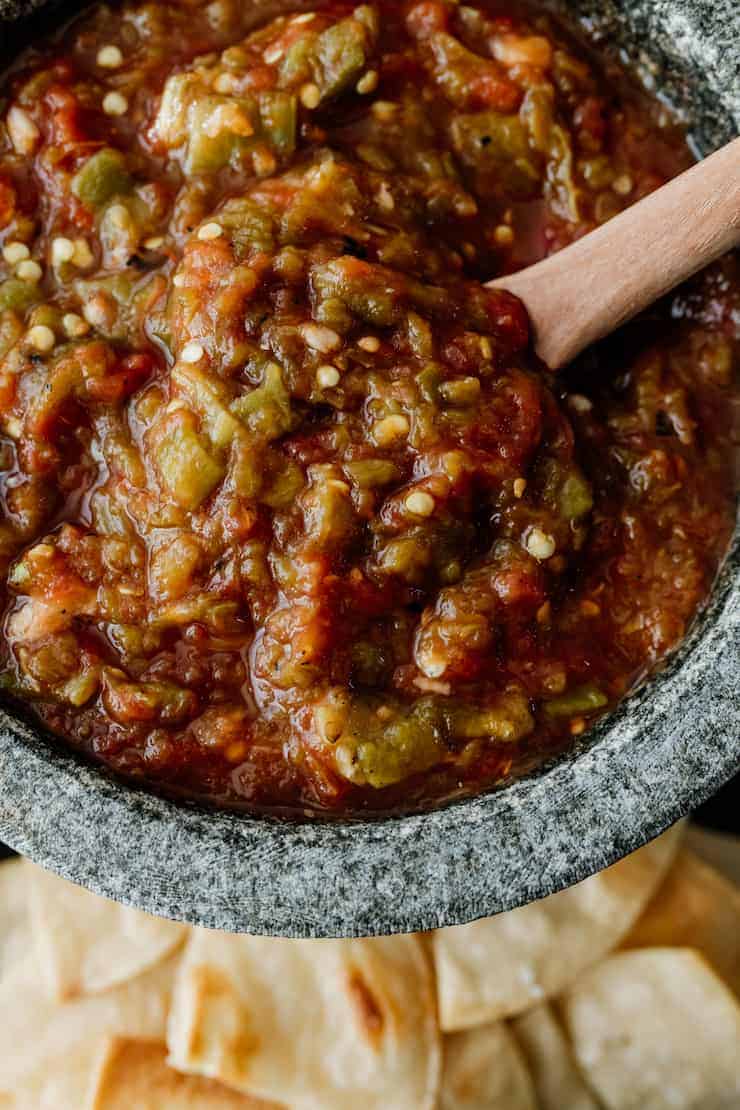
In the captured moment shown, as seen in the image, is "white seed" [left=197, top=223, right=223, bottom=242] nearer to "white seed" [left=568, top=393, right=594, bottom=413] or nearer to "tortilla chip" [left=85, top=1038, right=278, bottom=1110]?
"white seed" [left=568, top=393, right=594, bottom=413]

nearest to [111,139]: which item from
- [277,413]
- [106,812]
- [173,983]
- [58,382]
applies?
[58,382]

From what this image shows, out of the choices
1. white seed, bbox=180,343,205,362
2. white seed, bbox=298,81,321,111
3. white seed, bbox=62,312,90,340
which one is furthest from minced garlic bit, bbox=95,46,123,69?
white seed, bbox=180,343,205,362

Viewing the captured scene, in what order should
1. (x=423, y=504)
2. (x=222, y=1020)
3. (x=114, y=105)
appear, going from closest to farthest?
(x=423, y=504) < (x=114, y=105) < (x=222, y=1020)

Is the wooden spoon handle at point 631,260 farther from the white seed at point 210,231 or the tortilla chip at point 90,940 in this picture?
the tortilla chip at point 90,940

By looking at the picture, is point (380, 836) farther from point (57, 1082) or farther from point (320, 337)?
point (57, 1082)

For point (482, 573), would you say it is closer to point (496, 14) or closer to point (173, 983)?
point (496, 14)

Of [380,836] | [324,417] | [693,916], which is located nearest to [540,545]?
[324,417]
